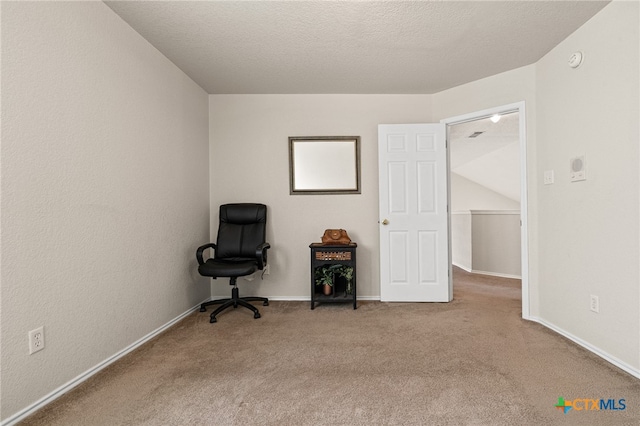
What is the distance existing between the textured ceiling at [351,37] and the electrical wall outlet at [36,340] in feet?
6.87

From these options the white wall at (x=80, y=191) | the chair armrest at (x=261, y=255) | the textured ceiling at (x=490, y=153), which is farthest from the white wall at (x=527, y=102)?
the white wall at (x=80, y=191)

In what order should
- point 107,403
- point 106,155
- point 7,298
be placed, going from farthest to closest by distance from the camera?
point 106,155 → point 107,403 → point 7,298

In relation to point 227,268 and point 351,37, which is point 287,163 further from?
point 351,37

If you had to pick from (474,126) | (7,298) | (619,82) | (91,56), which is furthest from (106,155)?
(474,126)

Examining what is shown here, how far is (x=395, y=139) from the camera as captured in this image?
347 cm

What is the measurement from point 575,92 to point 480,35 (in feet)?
2.82

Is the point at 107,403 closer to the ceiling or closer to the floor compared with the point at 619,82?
closer to the floor

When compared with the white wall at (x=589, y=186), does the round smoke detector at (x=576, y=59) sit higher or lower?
higher

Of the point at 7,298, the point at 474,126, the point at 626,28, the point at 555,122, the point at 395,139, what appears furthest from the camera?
the point at 474,126

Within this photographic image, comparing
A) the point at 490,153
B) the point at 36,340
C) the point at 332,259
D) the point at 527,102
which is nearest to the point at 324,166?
the point at 332,259

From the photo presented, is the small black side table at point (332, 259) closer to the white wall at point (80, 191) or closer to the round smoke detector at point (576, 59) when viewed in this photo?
the white wall at point (80, 191)

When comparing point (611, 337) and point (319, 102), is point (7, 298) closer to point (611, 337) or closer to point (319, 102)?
point (319, 102)

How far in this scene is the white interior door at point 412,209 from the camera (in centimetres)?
344

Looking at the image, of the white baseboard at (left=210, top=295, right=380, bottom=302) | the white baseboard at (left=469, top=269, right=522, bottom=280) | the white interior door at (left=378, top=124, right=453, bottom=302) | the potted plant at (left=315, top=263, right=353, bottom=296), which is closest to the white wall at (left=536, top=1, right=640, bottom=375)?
the white interior door at (left=378, top=124, right=453, bottom=302)
